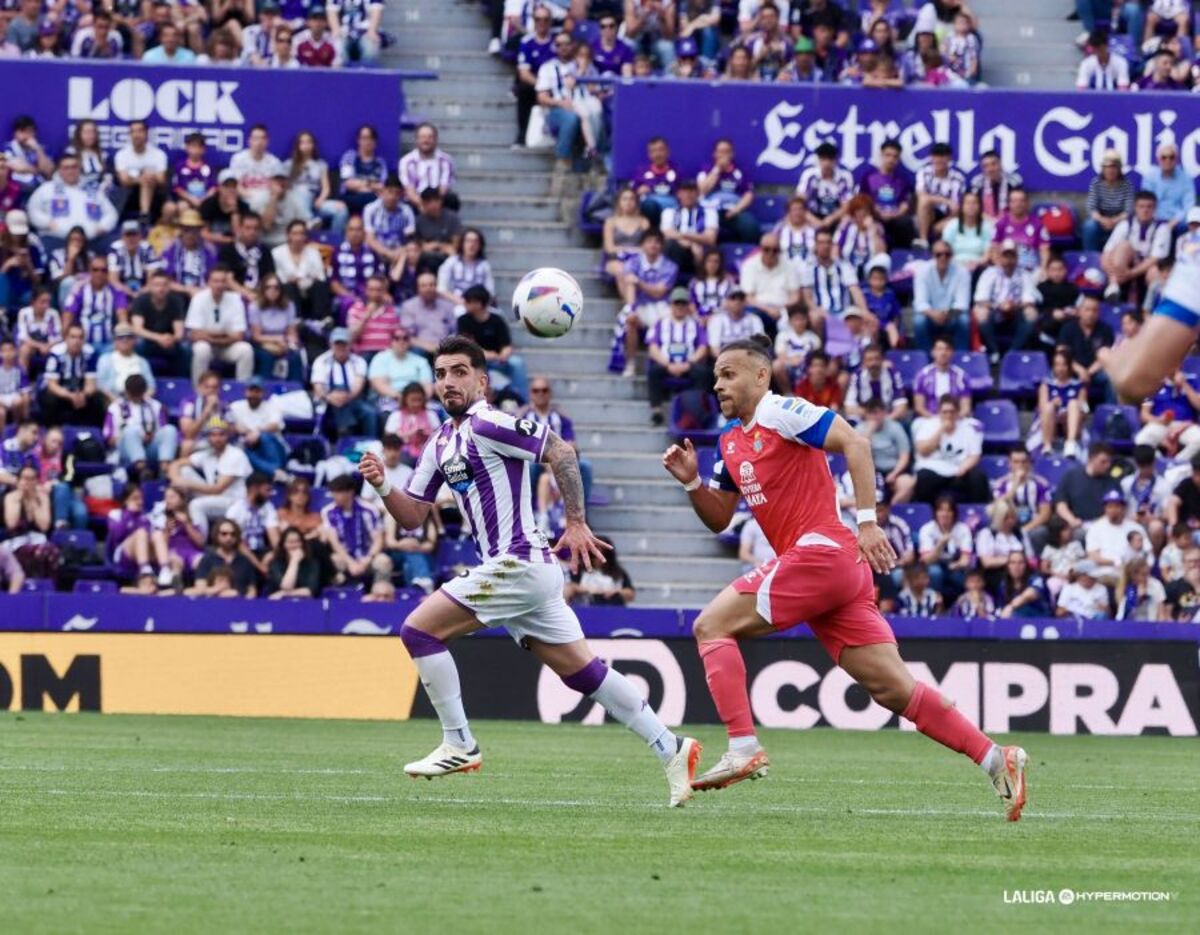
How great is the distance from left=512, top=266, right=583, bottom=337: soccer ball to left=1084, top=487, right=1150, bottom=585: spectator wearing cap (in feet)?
35.6

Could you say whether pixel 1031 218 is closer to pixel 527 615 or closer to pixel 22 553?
pixel 22 553

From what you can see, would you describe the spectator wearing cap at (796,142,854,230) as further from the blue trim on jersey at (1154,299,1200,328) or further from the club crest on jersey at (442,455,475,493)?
the blue trim on jersey at (1154,299,1200,328)

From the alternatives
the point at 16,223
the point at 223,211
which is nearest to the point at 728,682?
the point at 223,211

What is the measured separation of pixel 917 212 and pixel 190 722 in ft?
38.1

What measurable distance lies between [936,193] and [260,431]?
867 centimetres

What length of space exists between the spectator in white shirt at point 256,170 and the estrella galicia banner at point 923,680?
23.9ft

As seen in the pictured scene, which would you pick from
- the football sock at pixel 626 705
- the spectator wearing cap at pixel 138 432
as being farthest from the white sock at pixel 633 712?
the spectator wearing cap at pixel 138 432

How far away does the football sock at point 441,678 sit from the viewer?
12953mm

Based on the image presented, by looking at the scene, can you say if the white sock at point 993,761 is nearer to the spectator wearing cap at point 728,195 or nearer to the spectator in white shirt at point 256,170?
the spectator wearing cap at point 728,195

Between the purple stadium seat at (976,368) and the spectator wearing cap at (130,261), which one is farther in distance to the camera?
the purple stadium seat at (976,368)

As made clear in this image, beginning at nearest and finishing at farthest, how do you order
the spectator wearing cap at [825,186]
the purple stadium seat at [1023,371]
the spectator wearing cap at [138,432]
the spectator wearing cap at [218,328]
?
the spectator wearing cap at [138,432], the spectator wearing cap at [218,328], the purple stadium seat at [1023,371], the spectator wearing cap at [825,186]

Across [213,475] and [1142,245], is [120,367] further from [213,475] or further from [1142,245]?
[1142,245]

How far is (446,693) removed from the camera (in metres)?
13.0

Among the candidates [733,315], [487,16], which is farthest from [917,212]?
[487,16]
